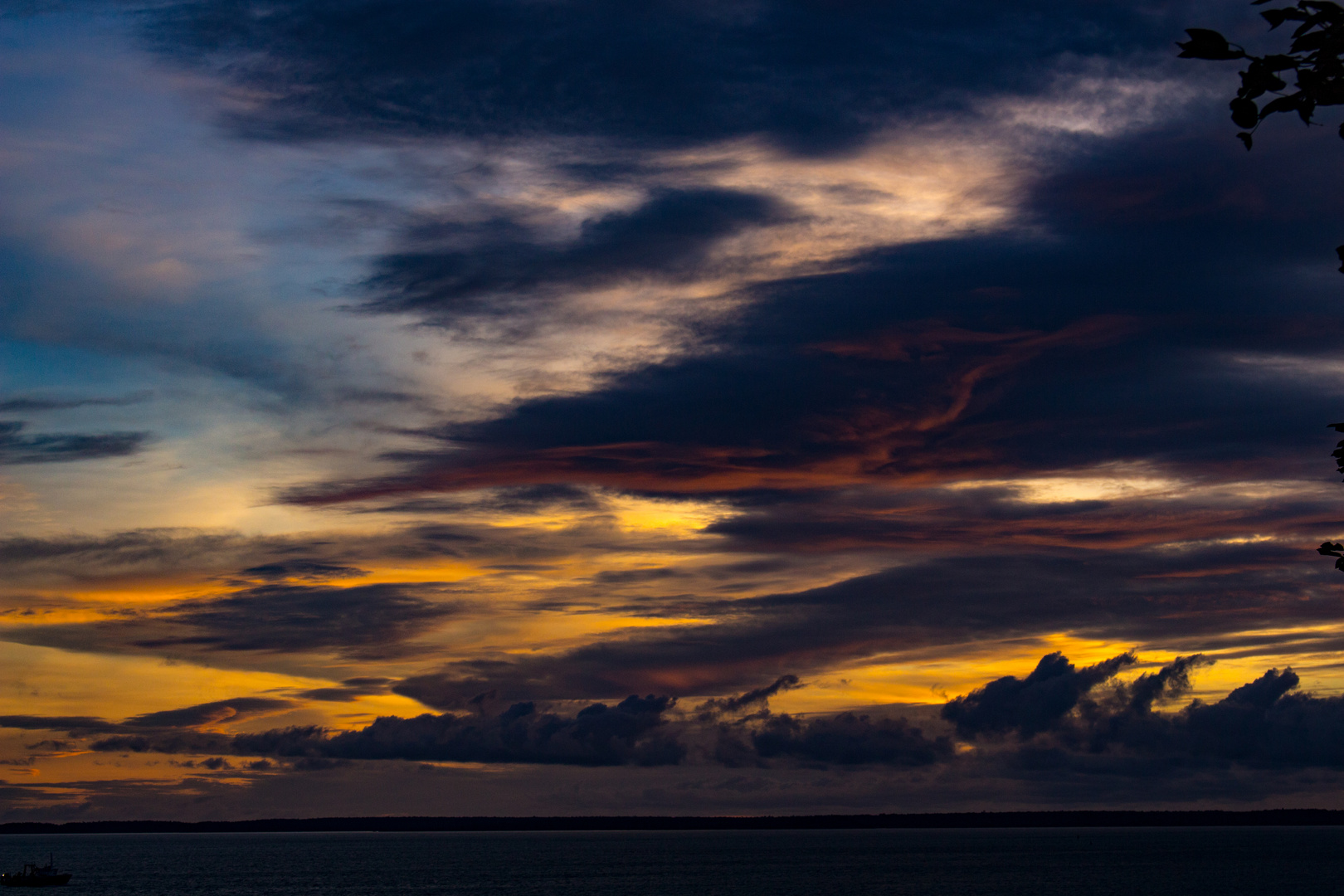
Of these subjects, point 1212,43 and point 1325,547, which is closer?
point 1212,43

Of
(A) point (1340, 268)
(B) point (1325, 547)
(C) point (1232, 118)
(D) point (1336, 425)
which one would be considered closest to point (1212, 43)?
(C) point (1232, 118)

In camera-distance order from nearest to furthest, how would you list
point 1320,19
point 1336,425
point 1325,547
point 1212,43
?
point 1212,43, point 1320,19, point 1336,425, point 1325,547

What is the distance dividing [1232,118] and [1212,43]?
1.37 metres

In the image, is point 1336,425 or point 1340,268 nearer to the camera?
point 1340,268

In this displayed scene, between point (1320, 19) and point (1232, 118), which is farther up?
point (1320, 19)

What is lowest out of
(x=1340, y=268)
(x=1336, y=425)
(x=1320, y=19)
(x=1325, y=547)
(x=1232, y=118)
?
(x=1325, y=547)

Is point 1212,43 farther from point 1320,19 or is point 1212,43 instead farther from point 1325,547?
point 1325,547

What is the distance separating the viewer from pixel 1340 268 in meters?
12.1

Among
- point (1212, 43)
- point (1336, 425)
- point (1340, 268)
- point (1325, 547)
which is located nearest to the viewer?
point (1212, 43)

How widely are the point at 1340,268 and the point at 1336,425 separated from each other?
1958 millimetres

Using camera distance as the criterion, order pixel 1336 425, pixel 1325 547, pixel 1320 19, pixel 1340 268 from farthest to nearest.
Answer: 1. pixel 1325 547
2. pixel 1336 425
3. pixel 1340 268
4. pixel 1320 19

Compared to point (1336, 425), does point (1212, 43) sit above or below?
above

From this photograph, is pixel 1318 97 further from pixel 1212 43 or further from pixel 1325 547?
pixel 1325 547

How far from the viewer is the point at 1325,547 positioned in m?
14.6
